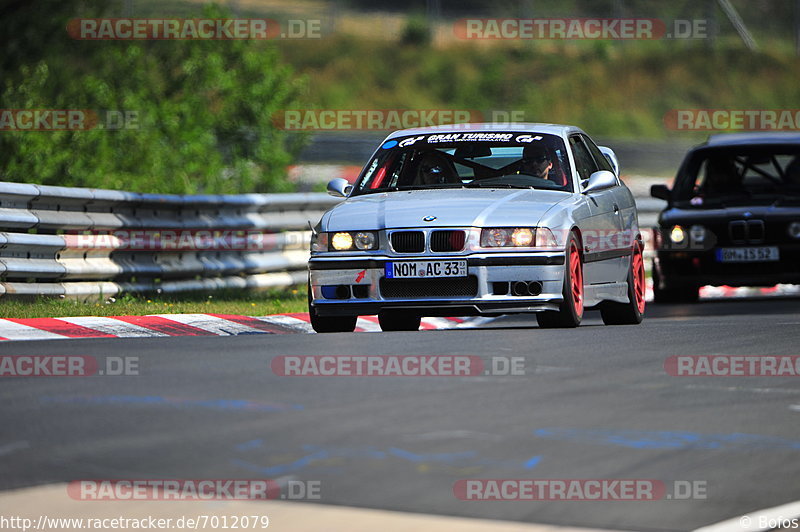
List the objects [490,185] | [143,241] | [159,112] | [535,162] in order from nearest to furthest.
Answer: [490,185] < [535,162] < [143,241] < [159,112]

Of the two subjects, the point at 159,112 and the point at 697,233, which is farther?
the point at 159,112

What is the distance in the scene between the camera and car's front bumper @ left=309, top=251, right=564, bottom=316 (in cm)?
1047

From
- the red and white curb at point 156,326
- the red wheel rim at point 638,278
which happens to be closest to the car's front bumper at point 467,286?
the red and white curb at point 156,326

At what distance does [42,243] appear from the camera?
12.5 meters

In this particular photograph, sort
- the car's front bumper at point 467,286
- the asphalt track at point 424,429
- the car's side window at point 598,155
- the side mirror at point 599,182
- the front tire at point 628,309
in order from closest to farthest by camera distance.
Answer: the asphalt track at point 424,429, the car's front bumper at point 467,286, the side mirror at point 599,182, the front tire at point 628,309, the car's side window at point 598,155

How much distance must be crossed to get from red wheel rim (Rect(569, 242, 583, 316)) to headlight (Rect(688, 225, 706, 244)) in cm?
503

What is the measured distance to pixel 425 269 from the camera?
10539 mm

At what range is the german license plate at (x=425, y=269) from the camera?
10492 millimetres

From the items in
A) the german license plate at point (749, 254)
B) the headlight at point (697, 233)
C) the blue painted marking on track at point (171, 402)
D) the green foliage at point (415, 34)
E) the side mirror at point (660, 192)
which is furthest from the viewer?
the green foliage at point (415, 34)

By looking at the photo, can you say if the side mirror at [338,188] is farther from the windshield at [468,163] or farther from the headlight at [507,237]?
the headlight at [507,237]

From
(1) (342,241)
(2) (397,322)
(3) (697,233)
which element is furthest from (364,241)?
(3) (697,233)

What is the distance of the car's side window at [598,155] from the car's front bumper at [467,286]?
2440mm

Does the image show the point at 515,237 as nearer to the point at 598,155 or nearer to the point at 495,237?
the point at 495,237

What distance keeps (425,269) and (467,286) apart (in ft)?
0.98
